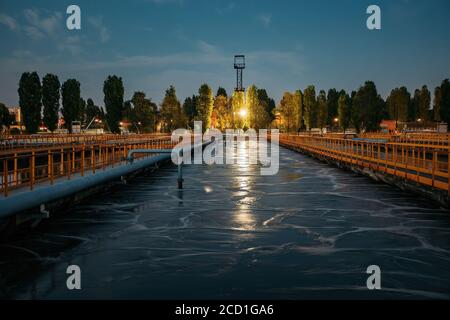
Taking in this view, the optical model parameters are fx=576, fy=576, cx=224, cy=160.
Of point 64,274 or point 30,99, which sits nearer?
point 64,274

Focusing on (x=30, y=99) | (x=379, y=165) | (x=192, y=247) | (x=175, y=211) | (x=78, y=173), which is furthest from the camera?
(x=30, y=99)

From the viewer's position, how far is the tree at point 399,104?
164250 mm

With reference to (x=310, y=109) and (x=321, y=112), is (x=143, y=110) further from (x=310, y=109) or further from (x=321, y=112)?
(x=321, y=112)

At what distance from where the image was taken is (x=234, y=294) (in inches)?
274

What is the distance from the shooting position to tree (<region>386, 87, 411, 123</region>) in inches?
6467

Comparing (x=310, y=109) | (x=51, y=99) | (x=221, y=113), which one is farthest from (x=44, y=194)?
(x=221, y=113)

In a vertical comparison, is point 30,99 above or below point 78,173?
above

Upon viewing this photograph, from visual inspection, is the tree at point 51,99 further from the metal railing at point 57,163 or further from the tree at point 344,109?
the tree at point 344,109

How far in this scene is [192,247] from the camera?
995 cm

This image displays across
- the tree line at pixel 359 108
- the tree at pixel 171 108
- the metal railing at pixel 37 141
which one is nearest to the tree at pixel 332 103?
the tree line at pixel 359 108

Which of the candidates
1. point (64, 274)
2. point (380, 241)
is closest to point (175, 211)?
point (380, 241)
